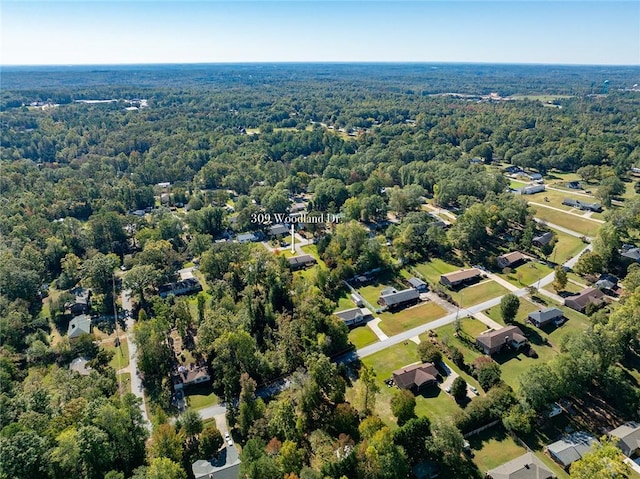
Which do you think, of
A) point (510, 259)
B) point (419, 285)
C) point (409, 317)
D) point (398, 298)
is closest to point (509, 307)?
point (409, 317)

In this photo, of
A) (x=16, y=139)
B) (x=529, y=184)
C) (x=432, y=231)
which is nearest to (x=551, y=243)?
(x=432, y=231)

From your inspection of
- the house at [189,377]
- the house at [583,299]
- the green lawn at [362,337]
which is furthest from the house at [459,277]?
the house at [189,377]

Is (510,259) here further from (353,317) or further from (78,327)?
(78,327)

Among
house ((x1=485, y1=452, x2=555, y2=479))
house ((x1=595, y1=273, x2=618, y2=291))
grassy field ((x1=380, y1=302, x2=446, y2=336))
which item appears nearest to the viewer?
house ((x1=485, y1=452, x2=555, y2=479))

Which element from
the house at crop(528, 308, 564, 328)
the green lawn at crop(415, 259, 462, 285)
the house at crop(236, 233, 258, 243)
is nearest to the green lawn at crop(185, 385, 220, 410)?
the house at crop(236, 233, 258, 243)

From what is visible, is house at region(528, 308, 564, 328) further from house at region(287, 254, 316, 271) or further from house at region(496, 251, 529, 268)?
house at region(287, 254, 316, 271)

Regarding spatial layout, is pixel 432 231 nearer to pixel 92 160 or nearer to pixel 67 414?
pixel 67 414

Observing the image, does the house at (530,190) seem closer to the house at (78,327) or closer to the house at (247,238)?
the house at (247,238)
